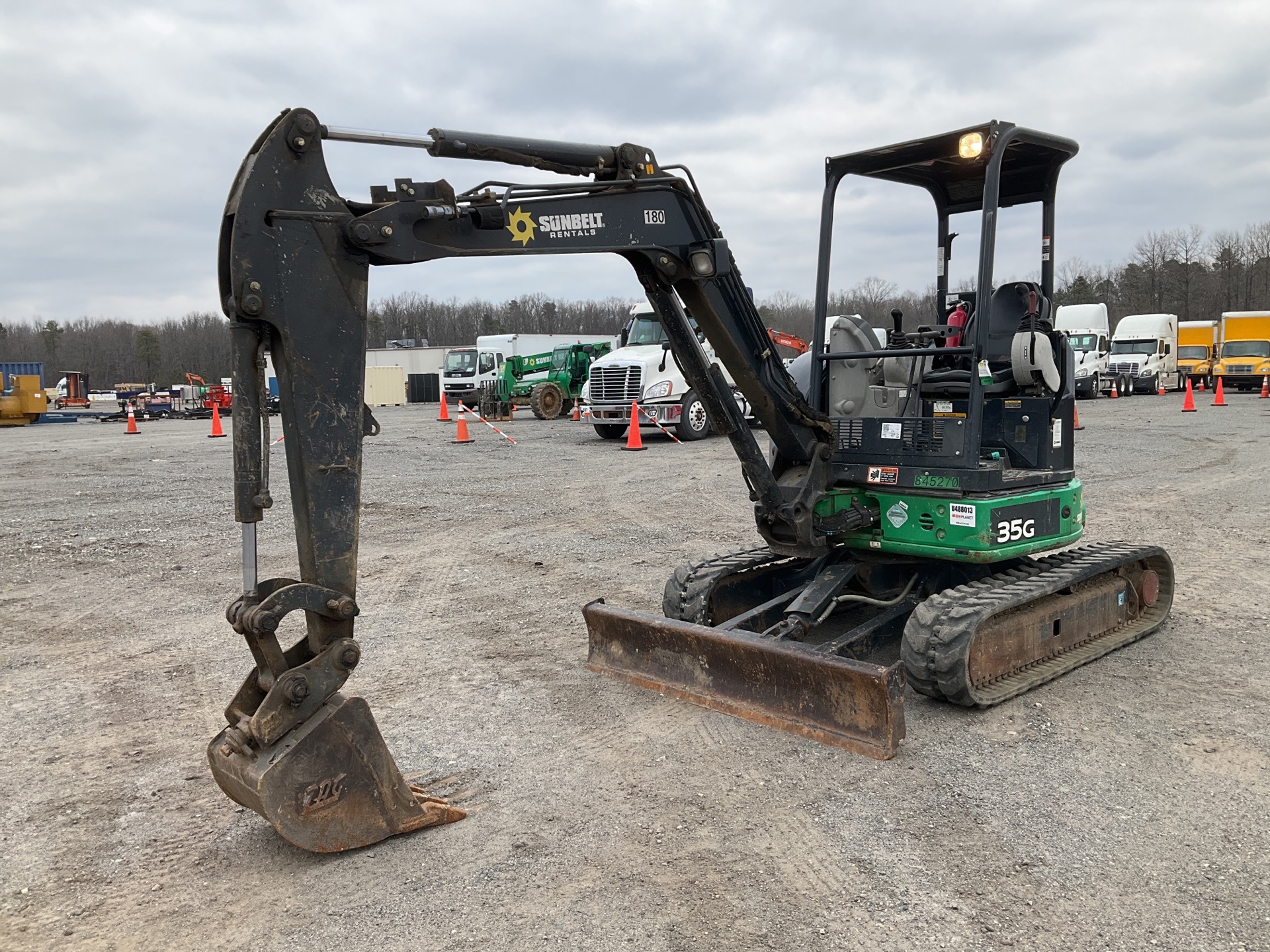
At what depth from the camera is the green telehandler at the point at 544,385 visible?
108ft

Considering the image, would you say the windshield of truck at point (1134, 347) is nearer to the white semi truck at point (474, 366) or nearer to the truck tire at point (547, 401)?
the white semi truck at point (474, 366)

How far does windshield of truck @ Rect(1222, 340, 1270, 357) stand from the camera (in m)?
38.0

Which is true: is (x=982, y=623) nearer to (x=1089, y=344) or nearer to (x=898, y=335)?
(x=898, y=335)

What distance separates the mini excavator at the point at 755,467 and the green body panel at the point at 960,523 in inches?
0.7

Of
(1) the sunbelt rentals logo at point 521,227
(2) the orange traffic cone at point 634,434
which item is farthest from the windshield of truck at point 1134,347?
(1) the sunbelt rentals logo at point 521,227

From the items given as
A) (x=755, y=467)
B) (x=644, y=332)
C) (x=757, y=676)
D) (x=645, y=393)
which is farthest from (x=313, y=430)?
(x=644, y=332)

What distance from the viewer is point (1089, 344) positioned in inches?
1385

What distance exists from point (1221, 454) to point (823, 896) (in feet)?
53.9

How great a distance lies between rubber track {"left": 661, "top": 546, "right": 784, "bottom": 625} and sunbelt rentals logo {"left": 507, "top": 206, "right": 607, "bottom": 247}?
2.73m

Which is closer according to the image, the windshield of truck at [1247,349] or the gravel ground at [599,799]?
the gravel ground at [599,799]

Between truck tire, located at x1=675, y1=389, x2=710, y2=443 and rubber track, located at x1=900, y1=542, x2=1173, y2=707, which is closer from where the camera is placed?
rubber track, located at x1=900, y1=542, x2=1173, y2=707

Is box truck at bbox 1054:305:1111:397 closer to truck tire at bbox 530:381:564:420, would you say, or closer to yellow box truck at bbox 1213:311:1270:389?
yellow box truck at bbox 1213:311:1270:389

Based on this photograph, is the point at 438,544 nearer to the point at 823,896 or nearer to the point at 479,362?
the point at 823,896

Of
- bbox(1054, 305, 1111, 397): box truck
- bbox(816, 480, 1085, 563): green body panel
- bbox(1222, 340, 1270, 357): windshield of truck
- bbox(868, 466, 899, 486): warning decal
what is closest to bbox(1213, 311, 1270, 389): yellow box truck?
bbox(1222, 340, 1270, 357): windshield of truck
